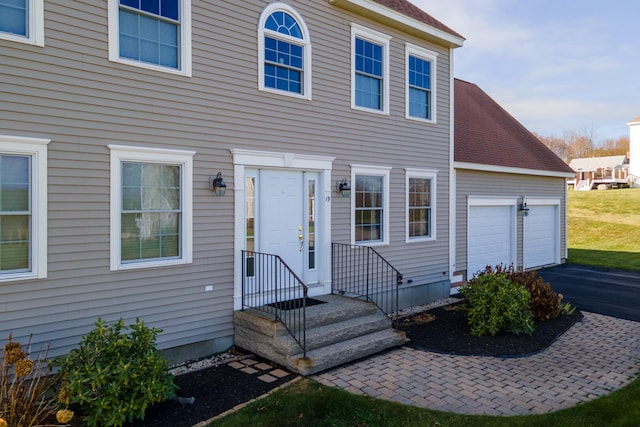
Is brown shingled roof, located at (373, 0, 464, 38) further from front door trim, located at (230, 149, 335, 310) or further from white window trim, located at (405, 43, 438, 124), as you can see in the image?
front door trim, located at (230, 149, 335, 310)

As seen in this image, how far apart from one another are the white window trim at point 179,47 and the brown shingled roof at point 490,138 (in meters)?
7.21

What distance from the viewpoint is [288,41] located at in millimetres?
7293

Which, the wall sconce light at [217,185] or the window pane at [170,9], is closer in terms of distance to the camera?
the window pane at [170,9]

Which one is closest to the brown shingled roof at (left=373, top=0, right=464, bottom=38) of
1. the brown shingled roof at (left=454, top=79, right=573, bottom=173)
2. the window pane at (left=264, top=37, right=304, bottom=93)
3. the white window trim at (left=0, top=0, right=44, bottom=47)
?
the window pane at (left=264, top=37, right=304, bottom=93)

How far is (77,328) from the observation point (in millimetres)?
5164

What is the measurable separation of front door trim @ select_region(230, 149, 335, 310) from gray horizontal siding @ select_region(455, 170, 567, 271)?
4.53 meters

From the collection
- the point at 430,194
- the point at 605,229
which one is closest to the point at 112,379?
the point at 430,194

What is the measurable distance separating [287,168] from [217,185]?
1452 millimetres

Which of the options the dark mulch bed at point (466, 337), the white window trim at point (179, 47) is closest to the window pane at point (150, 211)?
the white window trim at point (179, 47)

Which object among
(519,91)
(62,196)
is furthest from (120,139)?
(519,91)

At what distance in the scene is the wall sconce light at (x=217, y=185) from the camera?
6250 millimetres

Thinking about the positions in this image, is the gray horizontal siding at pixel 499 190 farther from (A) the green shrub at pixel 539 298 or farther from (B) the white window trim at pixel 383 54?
(B) the white window trim at pixel 383 54

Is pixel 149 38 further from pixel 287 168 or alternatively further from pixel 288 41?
pixel 287 168

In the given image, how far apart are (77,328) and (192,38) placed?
4.17 m
